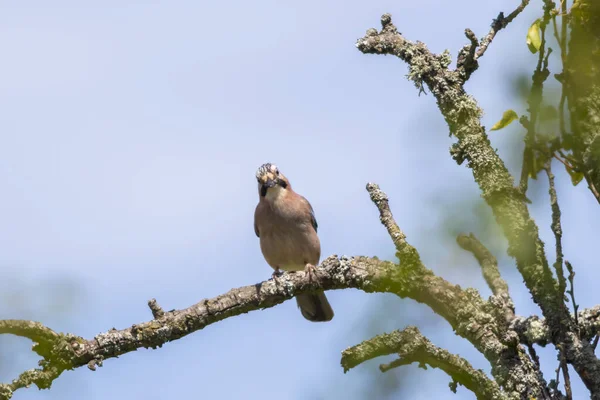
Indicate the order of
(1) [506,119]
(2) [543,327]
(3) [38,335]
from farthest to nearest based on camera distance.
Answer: (3) [38,335] → (2) [543,327] → (1) [506,119]

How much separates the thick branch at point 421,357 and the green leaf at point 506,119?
3.90 feet

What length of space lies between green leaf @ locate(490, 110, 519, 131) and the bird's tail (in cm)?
643

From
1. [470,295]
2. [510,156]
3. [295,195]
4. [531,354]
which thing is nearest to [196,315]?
[470,295]

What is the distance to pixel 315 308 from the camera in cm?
1080

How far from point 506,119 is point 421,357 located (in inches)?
56.2

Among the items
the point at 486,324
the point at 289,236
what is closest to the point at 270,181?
the point at 289,236

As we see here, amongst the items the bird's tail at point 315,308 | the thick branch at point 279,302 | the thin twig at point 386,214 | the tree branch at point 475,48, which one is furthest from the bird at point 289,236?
the tree branch at point 475,48

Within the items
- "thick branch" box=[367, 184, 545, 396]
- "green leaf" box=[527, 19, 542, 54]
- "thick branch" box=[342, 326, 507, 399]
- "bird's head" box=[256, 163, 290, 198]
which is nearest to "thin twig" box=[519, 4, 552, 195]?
"green leaf" box=[527, 19, 542, 54]

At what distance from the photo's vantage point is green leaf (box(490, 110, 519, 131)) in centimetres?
437

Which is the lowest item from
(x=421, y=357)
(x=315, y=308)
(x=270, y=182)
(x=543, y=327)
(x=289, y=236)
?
(x=543, y=327)

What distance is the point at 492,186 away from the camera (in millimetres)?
5234

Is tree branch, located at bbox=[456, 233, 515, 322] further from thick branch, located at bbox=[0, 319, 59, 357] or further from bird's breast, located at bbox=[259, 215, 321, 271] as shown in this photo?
bird's breast, located at bbox=[259, 215, 321, 271]

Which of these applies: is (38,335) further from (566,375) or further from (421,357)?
(566,375)

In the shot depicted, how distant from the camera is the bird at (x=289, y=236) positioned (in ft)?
35.1
